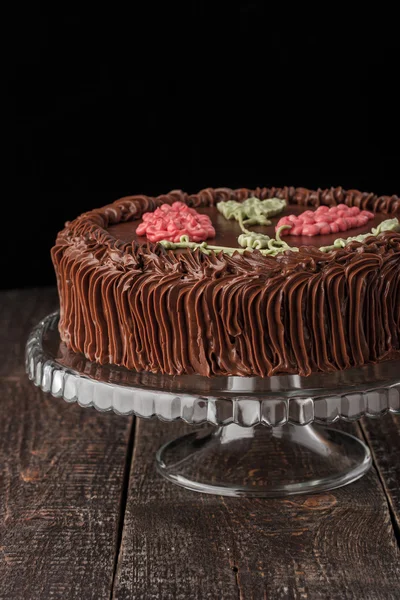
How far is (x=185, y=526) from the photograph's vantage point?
2709mm

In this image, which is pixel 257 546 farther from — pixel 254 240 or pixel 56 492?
pixel 254 240

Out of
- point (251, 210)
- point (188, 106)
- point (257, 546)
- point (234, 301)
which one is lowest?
point (257, 546)

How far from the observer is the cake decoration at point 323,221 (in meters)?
2.96

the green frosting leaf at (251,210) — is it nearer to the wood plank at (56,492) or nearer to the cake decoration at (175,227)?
the cake decoration at (175,227)

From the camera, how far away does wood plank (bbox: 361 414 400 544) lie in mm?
2832

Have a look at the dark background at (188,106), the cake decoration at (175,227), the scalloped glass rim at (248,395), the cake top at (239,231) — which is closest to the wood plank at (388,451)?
the scalloped glass rim at (248,395)

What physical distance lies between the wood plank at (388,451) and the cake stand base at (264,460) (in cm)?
4

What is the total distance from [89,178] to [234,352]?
2.35 metres

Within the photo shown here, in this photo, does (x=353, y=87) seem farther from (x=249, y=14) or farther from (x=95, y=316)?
(x=95, y=316)

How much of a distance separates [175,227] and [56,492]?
758 millimetres

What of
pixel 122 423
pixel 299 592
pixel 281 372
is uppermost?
pixel 281 372

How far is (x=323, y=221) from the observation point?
3.00 metres

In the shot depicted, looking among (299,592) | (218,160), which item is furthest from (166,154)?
(299,592)

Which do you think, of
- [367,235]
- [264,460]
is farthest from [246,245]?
[264,460]
